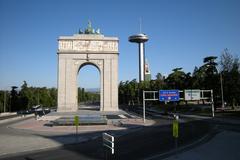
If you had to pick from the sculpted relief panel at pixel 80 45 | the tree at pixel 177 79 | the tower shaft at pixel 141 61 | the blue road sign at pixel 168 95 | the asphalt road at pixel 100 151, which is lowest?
the asphalt road at pixel 100 151

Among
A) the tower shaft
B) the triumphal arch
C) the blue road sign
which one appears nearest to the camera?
the blue road sign

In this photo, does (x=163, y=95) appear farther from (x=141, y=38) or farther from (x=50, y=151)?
(x=141, y=38)

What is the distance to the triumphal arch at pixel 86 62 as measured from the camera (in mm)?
62812

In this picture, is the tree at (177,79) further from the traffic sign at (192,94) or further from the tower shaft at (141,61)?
the tower shaft at (141,61)

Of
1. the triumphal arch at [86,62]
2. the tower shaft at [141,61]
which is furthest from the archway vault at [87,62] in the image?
the tower shaft at [141,61]

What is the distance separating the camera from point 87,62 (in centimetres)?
6450

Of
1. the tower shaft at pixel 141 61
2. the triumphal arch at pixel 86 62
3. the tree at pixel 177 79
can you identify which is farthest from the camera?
the tower shaft at pixel 141 61

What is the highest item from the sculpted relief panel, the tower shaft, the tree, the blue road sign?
the tower shaft

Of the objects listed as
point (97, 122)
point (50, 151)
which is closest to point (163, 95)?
point (97, 122)

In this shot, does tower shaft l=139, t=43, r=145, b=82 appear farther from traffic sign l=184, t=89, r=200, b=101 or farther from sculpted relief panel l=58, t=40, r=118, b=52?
traffic sign l=184, t=89, r=200, b=101

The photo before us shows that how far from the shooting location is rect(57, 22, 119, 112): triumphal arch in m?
62.8

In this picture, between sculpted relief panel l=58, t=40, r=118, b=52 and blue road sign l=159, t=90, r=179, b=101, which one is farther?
sculpted relief panel l=58, t=40, r=118, b=52

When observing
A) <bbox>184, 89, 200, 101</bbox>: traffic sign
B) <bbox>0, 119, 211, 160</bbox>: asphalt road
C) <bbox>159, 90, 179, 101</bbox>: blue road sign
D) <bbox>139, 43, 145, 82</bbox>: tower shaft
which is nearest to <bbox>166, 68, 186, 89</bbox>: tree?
<bbox>184, 89, 200, 101</bbox>: traffic sign

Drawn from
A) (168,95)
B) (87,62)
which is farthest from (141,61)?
(168,95)
